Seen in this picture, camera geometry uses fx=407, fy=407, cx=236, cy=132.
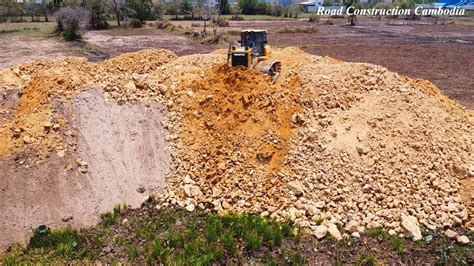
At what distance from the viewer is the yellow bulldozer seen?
1051 cm

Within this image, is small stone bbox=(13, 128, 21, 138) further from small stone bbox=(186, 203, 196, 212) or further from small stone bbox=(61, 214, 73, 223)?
small stone bbox=(186, 203, 196, 212)

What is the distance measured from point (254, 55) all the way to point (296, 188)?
17.2ft

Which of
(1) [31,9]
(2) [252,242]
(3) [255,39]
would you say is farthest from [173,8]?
(2) [252,242]

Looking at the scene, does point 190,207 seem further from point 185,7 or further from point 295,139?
point 185,7

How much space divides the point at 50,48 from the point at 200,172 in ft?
72.2

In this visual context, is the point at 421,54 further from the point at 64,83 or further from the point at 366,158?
the point at 64,83

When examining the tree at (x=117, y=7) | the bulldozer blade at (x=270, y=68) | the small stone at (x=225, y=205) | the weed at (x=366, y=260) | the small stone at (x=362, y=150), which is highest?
the tree at (x=117, y=7)

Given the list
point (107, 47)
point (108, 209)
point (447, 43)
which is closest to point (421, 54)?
point (447, 43)

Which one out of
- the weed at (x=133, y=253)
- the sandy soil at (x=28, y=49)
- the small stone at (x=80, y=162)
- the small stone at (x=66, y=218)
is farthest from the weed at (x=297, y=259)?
the sandy soil at (x=28, y=49)

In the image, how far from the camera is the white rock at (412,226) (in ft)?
22.3

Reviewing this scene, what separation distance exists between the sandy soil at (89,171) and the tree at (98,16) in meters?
34.4

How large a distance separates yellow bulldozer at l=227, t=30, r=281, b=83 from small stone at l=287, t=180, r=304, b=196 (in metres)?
2.95

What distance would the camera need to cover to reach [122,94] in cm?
943

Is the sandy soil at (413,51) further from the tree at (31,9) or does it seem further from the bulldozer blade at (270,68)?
the tree at (31,9)
